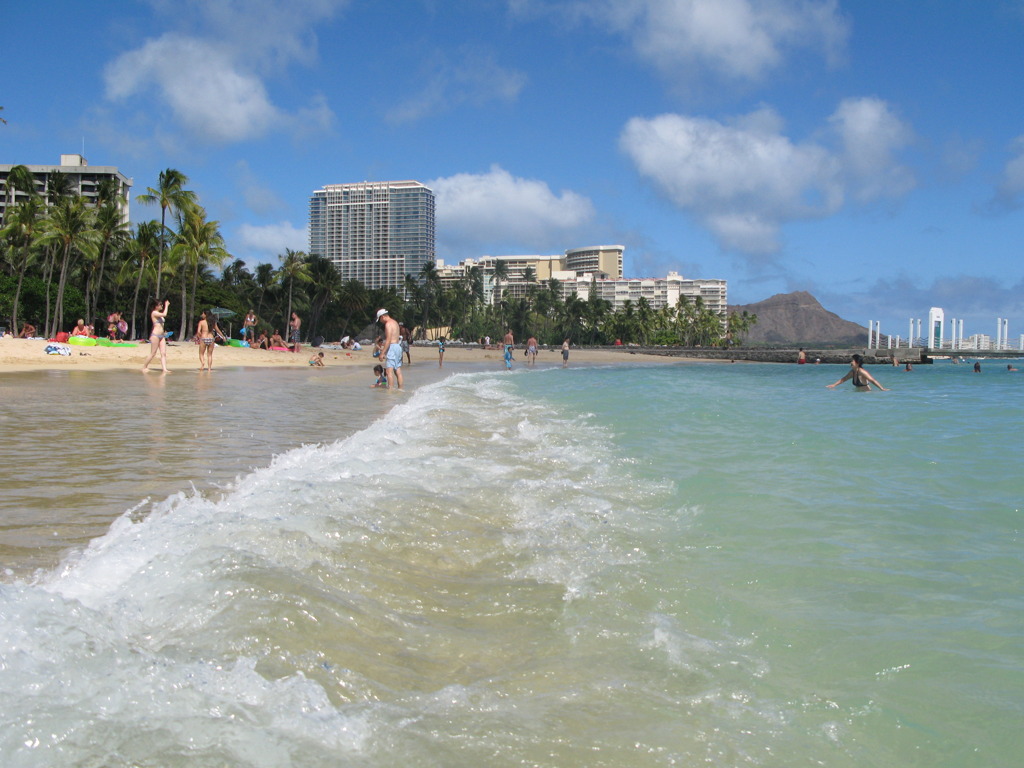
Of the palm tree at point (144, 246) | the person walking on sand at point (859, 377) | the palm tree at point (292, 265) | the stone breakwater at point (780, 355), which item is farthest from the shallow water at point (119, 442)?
the stone breakwater at point (780, 355)

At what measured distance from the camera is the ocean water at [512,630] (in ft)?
6.93

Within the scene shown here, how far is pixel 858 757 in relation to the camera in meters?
2.21

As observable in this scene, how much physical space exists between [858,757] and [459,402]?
37.9 feet

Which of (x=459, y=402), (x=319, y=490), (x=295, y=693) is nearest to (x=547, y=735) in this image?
(x=295, y=693)

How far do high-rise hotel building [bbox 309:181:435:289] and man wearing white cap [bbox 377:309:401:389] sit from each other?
17575cm

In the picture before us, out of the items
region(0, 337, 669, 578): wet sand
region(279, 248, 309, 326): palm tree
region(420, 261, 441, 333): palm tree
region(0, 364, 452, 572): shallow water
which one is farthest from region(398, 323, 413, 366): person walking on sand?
region(420, 261, 441, 333): palm tree

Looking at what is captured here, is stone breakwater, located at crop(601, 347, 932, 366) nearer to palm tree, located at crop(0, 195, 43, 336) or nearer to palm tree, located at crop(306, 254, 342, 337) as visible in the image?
palm tree, located at crop(306, 254, 342, 337)

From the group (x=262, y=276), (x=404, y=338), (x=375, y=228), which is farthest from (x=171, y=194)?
(x=375, y=228)

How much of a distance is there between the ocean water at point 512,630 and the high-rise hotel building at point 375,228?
188 meters

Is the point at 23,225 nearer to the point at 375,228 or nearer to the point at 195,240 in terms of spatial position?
the point at 195,240

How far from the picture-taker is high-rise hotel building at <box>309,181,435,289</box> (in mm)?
189750

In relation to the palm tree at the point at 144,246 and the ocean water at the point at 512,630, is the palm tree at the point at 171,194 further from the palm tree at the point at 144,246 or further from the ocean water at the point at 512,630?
the ocean water at the point at 512,630

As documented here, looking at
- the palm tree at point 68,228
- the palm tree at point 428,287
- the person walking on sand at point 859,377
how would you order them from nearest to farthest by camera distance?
the person walking on sand at point 859,377 → the palm tree at point 68,228 → the palm tree at point 428,287

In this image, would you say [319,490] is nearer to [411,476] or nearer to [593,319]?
[411,476]
